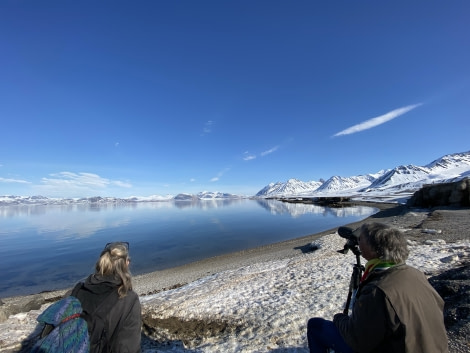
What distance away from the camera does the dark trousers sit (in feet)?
12.6

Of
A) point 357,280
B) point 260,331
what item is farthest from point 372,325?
point 260,331

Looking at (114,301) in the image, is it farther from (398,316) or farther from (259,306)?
(259,306)

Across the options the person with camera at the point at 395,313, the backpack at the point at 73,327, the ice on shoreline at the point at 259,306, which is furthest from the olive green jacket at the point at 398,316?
the ice on shoreline at the point at 259,306

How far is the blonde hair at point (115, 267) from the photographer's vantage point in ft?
12.3

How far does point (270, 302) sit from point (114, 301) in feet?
21.5

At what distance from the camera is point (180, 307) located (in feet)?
30.0

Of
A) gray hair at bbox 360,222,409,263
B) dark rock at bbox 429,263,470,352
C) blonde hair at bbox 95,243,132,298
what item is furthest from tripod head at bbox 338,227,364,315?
blonde hair at bbox 95,243,132,298

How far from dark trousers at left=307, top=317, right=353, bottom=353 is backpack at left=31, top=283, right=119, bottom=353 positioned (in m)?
3.20

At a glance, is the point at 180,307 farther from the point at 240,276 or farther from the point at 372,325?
the point at 372,325

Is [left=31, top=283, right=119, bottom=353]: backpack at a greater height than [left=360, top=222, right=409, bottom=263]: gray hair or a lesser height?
lesser

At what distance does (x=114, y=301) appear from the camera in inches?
142

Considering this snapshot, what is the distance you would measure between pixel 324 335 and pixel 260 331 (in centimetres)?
343

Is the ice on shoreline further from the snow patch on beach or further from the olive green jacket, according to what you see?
the olive green jacket

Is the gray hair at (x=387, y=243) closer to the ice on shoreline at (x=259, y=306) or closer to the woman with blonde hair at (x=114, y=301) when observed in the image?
the woman with blonde hair at (x=114, y=301)
